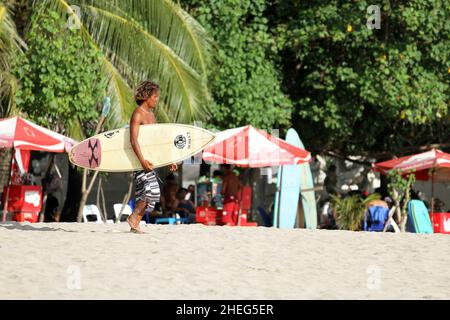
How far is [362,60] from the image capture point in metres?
22.2

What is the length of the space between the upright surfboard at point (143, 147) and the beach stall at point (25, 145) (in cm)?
377

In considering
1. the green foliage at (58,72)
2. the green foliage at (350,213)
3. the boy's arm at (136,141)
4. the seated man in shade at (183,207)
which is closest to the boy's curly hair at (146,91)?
the boy's arm at (136,141)


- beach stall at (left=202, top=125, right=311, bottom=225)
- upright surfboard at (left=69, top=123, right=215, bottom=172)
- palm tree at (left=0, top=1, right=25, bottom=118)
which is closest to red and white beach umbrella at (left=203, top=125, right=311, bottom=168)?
beach stall at (left=202, top=125, right=311, bottom=225)

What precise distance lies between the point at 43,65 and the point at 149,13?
305cm

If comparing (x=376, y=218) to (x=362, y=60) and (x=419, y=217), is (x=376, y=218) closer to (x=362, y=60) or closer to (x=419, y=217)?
(x=419, y=217)

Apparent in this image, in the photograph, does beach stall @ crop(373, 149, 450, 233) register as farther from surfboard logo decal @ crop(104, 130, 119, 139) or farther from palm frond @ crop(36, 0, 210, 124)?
surfboard logo decal @ crop(104, 130, 119, 139)

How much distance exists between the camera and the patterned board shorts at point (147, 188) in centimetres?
1073

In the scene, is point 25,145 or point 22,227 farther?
point 25,145

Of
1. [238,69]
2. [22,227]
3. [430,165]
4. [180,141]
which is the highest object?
[238,69]

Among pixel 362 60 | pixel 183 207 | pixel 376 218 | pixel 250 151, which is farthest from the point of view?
pixel 362 60

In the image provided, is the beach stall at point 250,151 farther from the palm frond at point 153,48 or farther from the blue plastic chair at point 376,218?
the palm frond at point 153,48

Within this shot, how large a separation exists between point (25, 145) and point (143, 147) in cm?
487

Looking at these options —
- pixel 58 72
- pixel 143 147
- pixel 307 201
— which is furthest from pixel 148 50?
pixel 143 147
